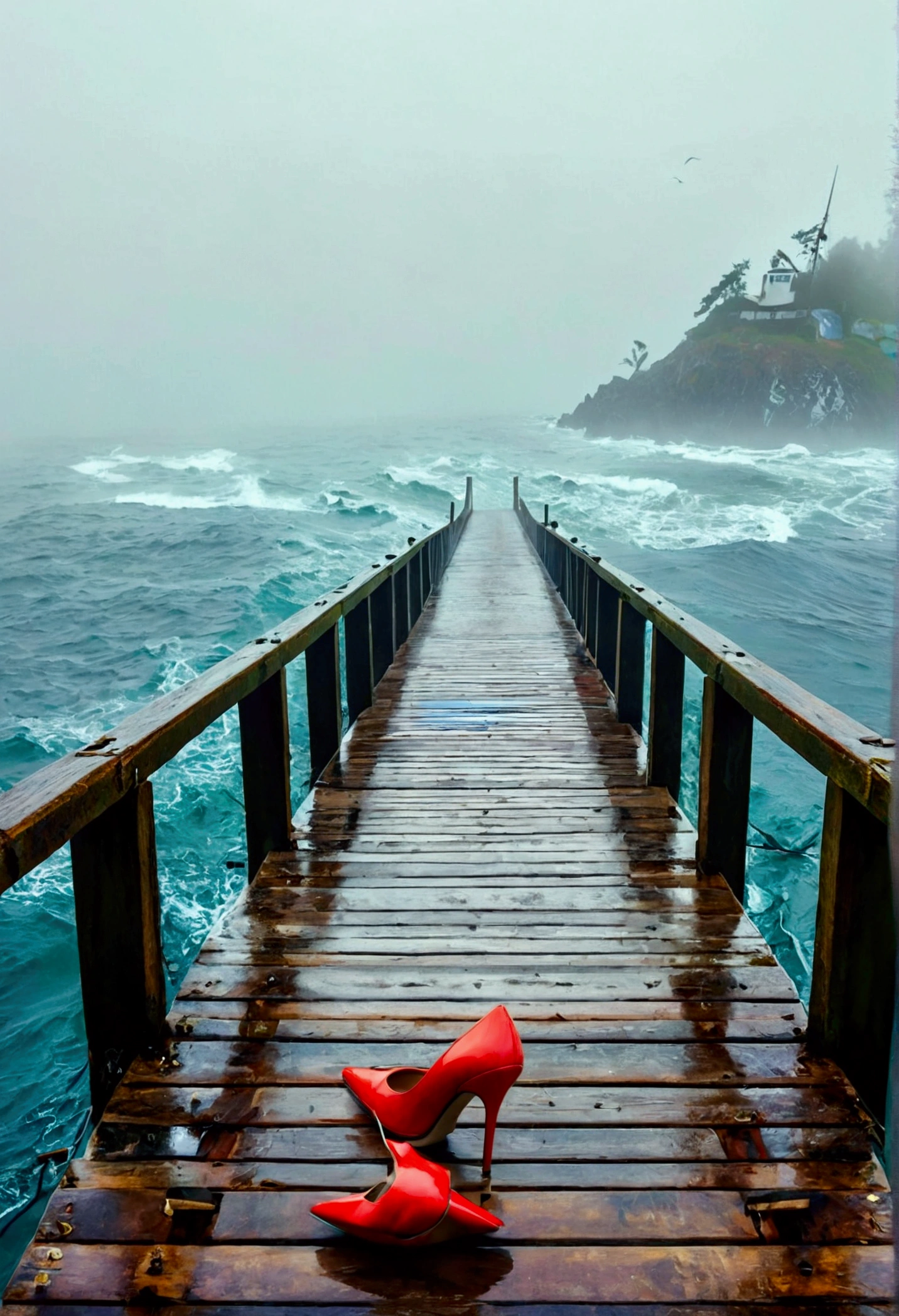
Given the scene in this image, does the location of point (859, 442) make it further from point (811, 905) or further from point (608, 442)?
point (811, 905)

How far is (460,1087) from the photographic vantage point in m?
1.64

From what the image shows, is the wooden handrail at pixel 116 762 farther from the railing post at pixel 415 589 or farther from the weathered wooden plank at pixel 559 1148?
the railing post at pixel 415 589

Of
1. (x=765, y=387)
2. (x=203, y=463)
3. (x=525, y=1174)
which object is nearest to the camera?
(x=525, y=1174)

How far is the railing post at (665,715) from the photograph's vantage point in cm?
380

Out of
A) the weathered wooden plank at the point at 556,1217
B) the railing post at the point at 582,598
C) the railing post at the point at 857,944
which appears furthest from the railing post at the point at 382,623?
the weathered wooden plank at the point at 556,1217

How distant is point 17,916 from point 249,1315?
6.74 metres

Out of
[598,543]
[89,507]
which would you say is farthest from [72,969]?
[89,507]

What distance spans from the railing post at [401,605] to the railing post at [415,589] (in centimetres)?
37

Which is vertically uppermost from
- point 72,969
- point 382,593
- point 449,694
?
point 382,593

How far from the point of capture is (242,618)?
61.7 feet

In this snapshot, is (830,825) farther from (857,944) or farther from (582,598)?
(582,598)

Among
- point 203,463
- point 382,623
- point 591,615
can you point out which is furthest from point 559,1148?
point 203,463

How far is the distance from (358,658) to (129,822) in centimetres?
349

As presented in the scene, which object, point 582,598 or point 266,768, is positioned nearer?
point 266,768
